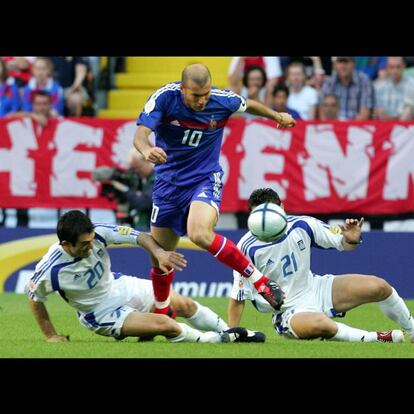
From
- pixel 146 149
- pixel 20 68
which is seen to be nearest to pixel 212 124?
pixel 146 149

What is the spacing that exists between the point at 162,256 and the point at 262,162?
7.59 m

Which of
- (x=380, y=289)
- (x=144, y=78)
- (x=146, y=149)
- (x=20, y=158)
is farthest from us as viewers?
(x=144, y=78)

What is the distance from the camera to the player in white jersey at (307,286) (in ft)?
29.5

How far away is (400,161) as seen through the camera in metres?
15.9

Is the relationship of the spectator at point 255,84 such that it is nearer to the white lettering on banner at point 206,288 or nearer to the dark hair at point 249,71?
the dark hair at point 249,71

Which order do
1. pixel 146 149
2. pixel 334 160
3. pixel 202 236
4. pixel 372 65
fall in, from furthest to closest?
pixel 372 65 < pixel 334 160 < pixel 202 236 < pixel 146 149

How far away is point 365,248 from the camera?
49.1 ft

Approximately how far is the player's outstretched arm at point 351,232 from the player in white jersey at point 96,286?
3.80 feet

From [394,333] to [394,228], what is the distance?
7.13 metres

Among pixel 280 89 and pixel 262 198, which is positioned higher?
pixel 280 89

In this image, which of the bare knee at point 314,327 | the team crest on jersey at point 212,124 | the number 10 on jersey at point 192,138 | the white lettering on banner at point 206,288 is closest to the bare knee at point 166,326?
the bare knee at point 314,327

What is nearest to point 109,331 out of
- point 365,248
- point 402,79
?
point 365,248

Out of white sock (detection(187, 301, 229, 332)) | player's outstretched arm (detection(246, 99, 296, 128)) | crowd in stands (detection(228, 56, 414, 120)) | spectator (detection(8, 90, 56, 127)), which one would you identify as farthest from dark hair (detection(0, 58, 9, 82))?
white sock (detection(187, 301, 229, 332))

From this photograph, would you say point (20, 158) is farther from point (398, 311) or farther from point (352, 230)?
point (398, 311)
